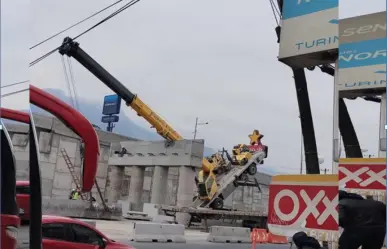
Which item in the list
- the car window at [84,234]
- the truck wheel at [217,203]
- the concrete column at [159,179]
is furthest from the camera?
the truck wheel at [217,203]

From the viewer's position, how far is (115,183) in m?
1.68

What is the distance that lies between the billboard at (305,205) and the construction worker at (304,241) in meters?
0.03

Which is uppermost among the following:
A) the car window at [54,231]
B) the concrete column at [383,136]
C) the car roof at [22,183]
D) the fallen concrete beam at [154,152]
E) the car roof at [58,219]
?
the concrete column at [383,136]

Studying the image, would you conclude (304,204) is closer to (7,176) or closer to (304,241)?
Result: (304,241)

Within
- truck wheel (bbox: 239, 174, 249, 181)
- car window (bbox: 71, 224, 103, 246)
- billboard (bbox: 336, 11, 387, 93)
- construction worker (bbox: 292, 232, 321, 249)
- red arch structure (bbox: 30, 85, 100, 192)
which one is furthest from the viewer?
truck wheel (bbox: 239, 174, 249, 181)

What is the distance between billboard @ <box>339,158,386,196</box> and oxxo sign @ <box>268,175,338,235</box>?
65mm

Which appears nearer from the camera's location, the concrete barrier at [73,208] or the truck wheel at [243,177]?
the concrete barrier at [73,208]

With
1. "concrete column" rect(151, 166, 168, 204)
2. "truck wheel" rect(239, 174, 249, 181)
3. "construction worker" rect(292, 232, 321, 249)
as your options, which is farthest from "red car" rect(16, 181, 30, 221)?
"truck wheel" rect(239, 174, 249, 181)

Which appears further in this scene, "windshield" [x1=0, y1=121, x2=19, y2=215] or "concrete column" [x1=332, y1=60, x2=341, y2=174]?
"concrete column" [x1=332, y1=60, x2=341, y2=174]

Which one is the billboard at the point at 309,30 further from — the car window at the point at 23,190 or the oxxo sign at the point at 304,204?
the car window at the point at 23,190

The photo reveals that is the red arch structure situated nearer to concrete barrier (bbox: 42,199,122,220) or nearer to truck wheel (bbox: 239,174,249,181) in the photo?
concrete barrier (bbox: 42,199,122,220)

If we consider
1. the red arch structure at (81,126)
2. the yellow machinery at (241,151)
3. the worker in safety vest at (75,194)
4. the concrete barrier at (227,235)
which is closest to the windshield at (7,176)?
the red arch structure at (81,126)

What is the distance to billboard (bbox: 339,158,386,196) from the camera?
144 centimetres

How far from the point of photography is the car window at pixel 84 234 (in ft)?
5.01
